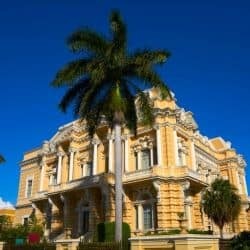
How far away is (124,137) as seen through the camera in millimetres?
30891

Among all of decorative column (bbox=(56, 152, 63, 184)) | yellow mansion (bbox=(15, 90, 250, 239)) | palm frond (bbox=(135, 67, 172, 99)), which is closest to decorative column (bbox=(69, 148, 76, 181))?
yellow mansion (bbox=(15, 90, 250, 239))

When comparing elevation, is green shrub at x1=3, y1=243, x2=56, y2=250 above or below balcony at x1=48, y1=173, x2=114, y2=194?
below

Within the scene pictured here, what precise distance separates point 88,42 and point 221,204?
15685 millimetres

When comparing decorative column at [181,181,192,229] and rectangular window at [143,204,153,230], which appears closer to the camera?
rectangular window at [143,204,153,230]

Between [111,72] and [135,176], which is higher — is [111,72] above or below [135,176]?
above

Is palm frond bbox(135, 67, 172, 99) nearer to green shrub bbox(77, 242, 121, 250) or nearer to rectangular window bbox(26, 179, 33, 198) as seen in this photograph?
green shrub bbox(77, 242, 121, 250)

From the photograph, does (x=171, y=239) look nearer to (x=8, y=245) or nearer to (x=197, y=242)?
(x=197, y=242)

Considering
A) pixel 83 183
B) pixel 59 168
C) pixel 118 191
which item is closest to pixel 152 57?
pixel 118 191

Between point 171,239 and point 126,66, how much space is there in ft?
34.9

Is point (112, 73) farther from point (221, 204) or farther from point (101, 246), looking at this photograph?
point (221, 204)

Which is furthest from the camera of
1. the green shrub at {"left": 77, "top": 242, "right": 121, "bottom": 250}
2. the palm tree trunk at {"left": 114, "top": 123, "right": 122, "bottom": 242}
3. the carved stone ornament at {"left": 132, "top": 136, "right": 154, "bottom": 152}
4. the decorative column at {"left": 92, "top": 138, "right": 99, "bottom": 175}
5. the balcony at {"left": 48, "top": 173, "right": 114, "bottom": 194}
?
the decorative column at {"left": 92, "top": 138, "right": 99, "bottom": 175}

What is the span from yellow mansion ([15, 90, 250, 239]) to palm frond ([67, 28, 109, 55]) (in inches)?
382

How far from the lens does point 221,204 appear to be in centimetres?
2625

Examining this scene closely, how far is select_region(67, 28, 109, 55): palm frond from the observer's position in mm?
20109
